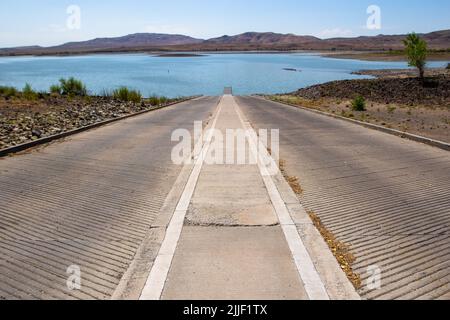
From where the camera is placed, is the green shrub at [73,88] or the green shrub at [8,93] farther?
the green shrub at [73,88]

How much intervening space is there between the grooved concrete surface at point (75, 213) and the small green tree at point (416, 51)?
55.4m

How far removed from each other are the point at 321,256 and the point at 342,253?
0.29 meters

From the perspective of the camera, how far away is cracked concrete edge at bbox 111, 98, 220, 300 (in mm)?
4395

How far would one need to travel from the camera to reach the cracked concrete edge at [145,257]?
4395 mm

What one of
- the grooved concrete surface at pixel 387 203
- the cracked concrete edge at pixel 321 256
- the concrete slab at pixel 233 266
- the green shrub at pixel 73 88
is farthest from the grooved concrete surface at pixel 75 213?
the green shrub at pixel 73 88

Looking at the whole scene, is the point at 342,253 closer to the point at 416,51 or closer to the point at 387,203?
the point at 387,203

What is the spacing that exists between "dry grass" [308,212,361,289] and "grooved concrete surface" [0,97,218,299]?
2683 mm

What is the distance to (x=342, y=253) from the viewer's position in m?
5.30

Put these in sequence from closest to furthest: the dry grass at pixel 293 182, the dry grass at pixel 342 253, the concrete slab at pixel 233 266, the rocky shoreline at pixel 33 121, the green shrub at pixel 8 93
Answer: the concrete slab at pixel 233 266, the dry grass at pixel 342 253, the dry grass at pixel 293 182, the rocky shoreline at pixel 33 121, the green shrub at pixel 8 93

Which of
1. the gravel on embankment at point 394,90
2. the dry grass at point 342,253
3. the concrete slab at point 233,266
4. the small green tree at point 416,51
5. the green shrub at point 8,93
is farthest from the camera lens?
the small green tree at point 416,51

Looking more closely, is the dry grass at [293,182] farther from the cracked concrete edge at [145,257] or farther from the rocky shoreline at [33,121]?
the rocky shoreline at [33,121]

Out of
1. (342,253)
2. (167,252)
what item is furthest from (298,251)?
(167,252)
